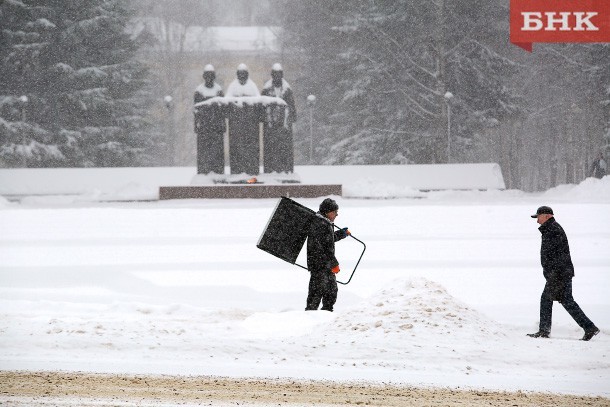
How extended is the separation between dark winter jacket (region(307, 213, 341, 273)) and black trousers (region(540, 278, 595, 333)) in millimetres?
2062

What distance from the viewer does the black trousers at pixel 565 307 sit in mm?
9055

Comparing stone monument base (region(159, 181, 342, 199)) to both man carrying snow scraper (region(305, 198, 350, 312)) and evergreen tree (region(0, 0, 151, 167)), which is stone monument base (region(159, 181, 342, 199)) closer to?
evergreen tree (region(0, 0, 151, 167))

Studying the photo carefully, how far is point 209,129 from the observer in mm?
30766

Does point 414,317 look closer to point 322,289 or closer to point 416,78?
point 322,289

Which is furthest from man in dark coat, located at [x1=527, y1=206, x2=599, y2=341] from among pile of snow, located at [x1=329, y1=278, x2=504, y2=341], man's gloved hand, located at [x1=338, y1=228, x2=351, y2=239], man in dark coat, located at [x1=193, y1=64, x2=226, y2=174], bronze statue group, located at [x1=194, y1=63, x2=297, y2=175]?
man in dark coat, located at [x1=193, y1=64, x2=226, y2=174]

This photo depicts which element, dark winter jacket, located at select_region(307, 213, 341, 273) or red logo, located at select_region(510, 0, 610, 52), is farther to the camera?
red logo, located at select_region(510, 0, 610, 52)

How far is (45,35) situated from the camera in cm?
4119

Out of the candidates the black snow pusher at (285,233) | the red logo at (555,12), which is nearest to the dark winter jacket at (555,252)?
the black snow pusher at (285,233)

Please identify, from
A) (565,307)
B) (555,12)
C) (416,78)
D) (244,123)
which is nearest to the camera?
(565,307)

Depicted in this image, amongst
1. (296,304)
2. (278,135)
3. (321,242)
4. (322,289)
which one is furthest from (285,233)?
(278,135)

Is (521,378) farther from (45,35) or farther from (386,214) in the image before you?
(45,35)

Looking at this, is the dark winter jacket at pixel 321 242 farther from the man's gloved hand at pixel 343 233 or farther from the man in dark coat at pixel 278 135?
the man in dark coat at pixel 278 135

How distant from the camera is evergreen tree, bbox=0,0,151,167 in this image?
4062cm

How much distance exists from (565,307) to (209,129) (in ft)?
74.4
